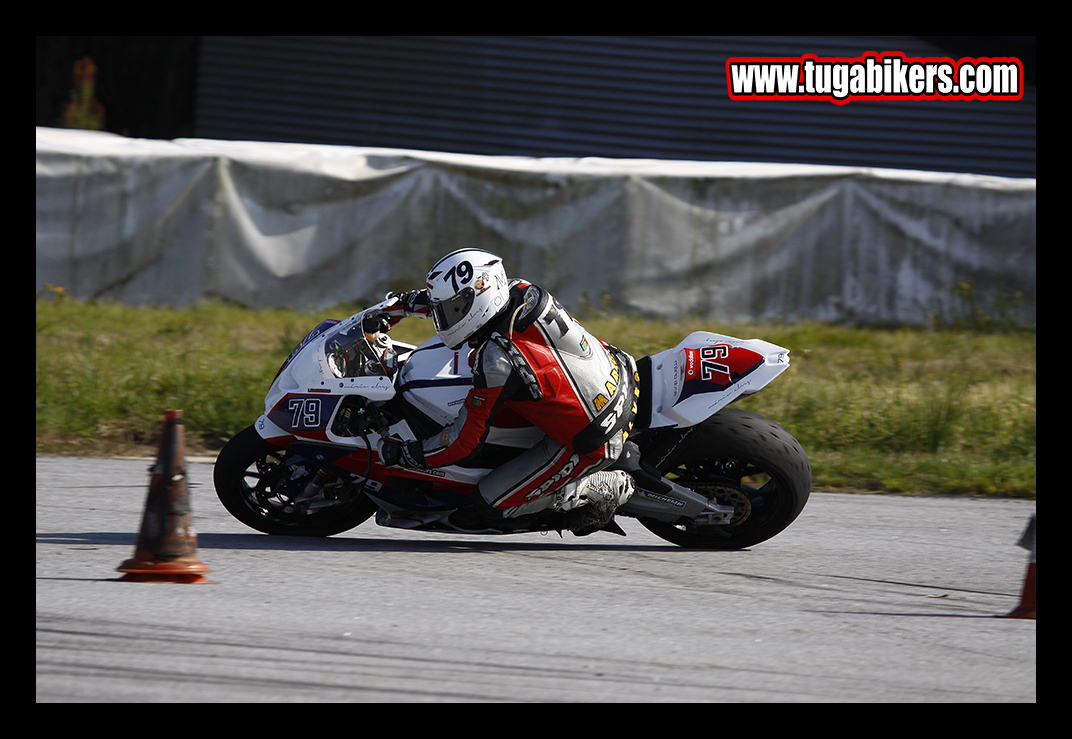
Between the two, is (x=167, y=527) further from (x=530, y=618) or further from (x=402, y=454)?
(x=530, y=618)

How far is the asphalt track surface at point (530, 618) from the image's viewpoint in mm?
3730

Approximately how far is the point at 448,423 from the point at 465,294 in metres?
0.74

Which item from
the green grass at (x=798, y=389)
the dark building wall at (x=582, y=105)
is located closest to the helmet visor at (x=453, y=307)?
the green grass at (x=798, y=389)

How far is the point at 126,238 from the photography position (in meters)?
13.5

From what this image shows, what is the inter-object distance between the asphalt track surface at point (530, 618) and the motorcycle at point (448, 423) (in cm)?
22

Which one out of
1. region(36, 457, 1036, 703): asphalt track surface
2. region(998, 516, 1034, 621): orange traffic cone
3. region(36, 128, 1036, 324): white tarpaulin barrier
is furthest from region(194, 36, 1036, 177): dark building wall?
region(998, 516, 1034, 621): orange traffic cone

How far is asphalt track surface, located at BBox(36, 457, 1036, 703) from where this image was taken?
373 centimetres

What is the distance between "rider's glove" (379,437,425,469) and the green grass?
3.56 meters

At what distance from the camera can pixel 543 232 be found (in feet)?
44.8

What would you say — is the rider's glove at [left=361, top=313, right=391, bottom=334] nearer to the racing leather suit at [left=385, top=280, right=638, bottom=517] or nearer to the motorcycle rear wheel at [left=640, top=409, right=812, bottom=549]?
the racing leather suit at [left=385, top=280, right=638, bottom=517]

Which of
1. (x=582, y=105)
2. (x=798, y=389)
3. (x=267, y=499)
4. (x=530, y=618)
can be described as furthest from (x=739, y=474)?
(x=582, y=105)

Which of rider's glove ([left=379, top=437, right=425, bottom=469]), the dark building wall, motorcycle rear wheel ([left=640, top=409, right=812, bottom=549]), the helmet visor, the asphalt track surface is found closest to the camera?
the asphalt track surface

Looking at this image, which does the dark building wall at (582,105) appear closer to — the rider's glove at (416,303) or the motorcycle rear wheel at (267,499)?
the rider's glove at (416,303)
